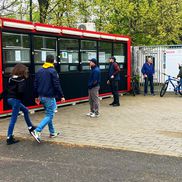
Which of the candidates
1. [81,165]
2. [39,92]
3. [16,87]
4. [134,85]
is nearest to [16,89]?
[16,87]

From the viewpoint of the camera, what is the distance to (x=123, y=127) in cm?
952

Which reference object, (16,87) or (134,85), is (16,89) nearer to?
(16,87)

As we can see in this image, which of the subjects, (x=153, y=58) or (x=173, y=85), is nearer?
(x=173, y=85)

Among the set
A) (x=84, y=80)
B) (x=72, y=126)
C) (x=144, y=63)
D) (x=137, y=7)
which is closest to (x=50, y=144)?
(x=72, y=126)

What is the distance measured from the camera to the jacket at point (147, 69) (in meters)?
17.6

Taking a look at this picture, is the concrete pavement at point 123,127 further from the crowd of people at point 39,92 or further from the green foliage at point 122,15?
the green foliage at point 122,15

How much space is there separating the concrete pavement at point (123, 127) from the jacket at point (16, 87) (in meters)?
1.07

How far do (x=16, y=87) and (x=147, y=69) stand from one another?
10638mm

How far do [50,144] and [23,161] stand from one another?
1.28 m

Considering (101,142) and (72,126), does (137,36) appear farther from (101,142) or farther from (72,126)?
(101,142)

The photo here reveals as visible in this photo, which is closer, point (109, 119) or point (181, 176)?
point (181, 176)

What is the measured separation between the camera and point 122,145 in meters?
7.57

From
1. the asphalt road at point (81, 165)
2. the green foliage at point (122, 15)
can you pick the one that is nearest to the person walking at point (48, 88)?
the asphalt road at point (81, 165)

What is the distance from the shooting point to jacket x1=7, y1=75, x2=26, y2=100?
776 centimetres
